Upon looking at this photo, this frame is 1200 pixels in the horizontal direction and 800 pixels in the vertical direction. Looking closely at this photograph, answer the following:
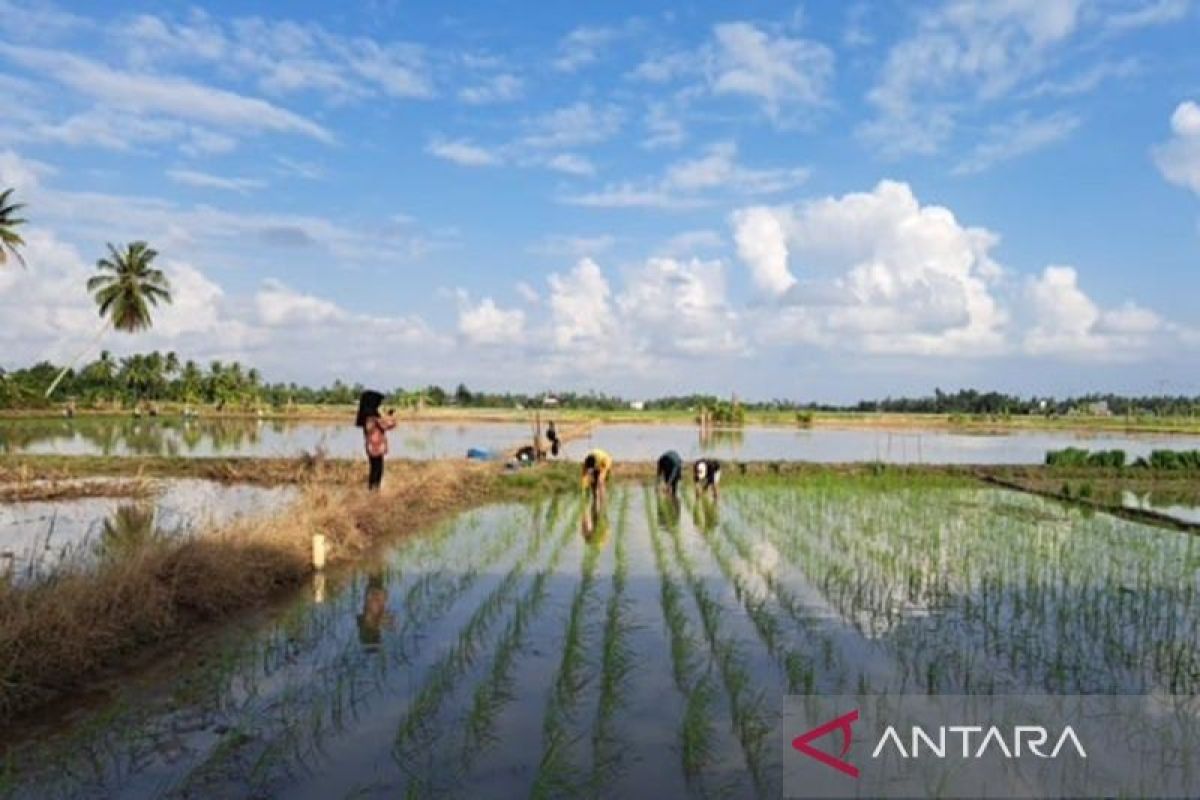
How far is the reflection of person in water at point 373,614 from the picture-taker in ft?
21.7

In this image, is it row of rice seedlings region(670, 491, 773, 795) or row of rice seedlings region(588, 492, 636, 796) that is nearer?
row of rice seedlings region(588, 492, 636, 796)

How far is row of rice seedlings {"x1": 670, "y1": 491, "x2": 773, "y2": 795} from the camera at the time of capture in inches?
173

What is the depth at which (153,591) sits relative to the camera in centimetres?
673

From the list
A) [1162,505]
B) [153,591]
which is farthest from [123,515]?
[1162,505]

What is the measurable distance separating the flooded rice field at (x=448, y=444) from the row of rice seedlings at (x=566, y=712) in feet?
47.8

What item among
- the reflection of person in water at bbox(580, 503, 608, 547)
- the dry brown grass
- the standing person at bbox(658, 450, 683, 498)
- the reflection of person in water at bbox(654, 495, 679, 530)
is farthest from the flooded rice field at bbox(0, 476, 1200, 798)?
the standing person at bbox(658, 450, 683, 498)

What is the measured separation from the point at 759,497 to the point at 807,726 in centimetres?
1160

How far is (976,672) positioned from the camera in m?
5.89

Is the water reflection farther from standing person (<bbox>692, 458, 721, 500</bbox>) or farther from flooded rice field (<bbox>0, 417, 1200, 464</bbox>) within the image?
flooded rice field (<bbox>0, 417, 1200, 464</bbox>)

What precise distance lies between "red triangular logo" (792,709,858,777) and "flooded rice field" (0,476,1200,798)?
0.18 m

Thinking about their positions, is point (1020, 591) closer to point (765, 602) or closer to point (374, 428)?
point (765, 602)

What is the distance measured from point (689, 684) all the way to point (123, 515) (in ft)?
34.0

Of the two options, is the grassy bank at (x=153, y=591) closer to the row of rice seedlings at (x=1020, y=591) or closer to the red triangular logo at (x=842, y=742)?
the red triangular logo at (x=842, y=742)

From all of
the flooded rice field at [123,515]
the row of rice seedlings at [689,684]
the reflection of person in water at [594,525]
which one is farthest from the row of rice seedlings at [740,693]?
the flooded rice field at [123,515]
